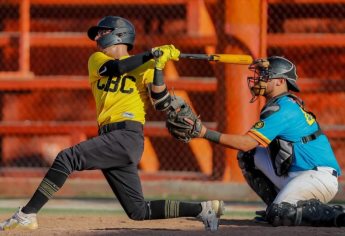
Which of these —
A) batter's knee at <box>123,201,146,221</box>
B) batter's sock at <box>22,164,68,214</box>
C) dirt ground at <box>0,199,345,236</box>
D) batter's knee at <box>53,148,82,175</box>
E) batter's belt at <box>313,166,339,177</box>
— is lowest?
dirt ground at <box>0,199,345,236</box>

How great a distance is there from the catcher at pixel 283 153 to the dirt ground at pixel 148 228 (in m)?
0.18

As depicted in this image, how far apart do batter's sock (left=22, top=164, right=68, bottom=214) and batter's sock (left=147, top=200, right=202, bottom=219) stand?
645 mm

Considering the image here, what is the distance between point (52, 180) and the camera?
25.6 ft

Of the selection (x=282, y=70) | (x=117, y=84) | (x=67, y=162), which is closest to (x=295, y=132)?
(x=282, y=70)

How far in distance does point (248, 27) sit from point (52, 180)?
4762mm

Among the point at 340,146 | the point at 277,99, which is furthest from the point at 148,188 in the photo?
the point at 277,99

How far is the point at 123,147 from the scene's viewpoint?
313 inches

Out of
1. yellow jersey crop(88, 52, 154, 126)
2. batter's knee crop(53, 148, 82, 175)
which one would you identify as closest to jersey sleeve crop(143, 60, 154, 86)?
yellow jersey crop(88, 52, 154, 126)

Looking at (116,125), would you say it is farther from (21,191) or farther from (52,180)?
(21,191)

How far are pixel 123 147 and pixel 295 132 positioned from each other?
49.7 inches

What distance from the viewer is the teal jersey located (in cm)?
826

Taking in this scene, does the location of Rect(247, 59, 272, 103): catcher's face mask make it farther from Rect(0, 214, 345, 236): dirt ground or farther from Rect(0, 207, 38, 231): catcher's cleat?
Rect(0, 207, 38, 231): catcher's cleat

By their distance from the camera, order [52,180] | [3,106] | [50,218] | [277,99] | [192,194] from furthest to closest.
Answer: [3,106], [192,194], [50,218], [277,99], [52,180]

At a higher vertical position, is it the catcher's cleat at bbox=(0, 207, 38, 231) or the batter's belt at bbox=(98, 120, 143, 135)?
the batter's belt at bbox=(98, 120, 143, 135)
